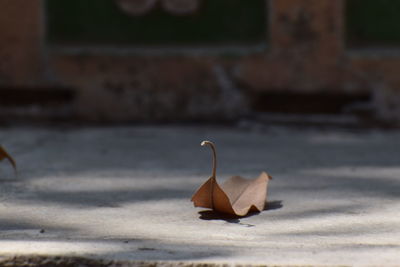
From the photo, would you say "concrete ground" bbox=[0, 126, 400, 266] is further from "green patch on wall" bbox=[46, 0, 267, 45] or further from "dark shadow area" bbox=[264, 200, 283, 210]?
"green patch on wall" bbox=[46, 0, 267, 45]

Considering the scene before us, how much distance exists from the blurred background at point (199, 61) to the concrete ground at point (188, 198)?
0.24 meters

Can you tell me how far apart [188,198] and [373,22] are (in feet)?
6.04

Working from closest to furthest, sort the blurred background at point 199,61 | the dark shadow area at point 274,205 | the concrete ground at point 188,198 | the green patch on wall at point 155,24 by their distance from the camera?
the concrete ground at point 188,198, the dark shadow area at point 274,205, the blurred background at point 199,61, the green patch on wall at point 155,24

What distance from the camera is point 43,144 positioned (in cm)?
276

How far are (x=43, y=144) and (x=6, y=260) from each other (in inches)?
63.0

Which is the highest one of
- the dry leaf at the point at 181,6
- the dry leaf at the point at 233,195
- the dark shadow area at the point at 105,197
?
the dry leaf at the point at 181,6

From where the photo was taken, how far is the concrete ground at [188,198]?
4.08ft

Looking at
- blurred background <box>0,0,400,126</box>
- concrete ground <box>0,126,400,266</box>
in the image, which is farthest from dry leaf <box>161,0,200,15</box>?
concrete ground <box>0,126,400,266</box>

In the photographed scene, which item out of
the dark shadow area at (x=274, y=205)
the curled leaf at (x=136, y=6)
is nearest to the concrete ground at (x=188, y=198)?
the dark shadow area at (x=274, y=205)

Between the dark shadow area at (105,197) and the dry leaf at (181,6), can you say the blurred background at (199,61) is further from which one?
the dark shadow area at (105,197)

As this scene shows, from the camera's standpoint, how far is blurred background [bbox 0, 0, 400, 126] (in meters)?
3.23

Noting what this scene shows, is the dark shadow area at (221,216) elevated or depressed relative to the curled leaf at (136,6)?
depressed

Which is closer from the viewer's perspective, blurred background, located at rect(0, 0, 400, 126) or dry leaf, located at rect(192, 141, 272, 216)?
dry leaf, located at rect(192, 141, 272, 216)

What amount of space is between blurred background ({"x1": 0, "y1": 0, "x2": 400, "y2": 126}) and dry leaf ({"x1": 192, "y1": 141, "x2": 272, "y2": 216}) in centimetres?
158
